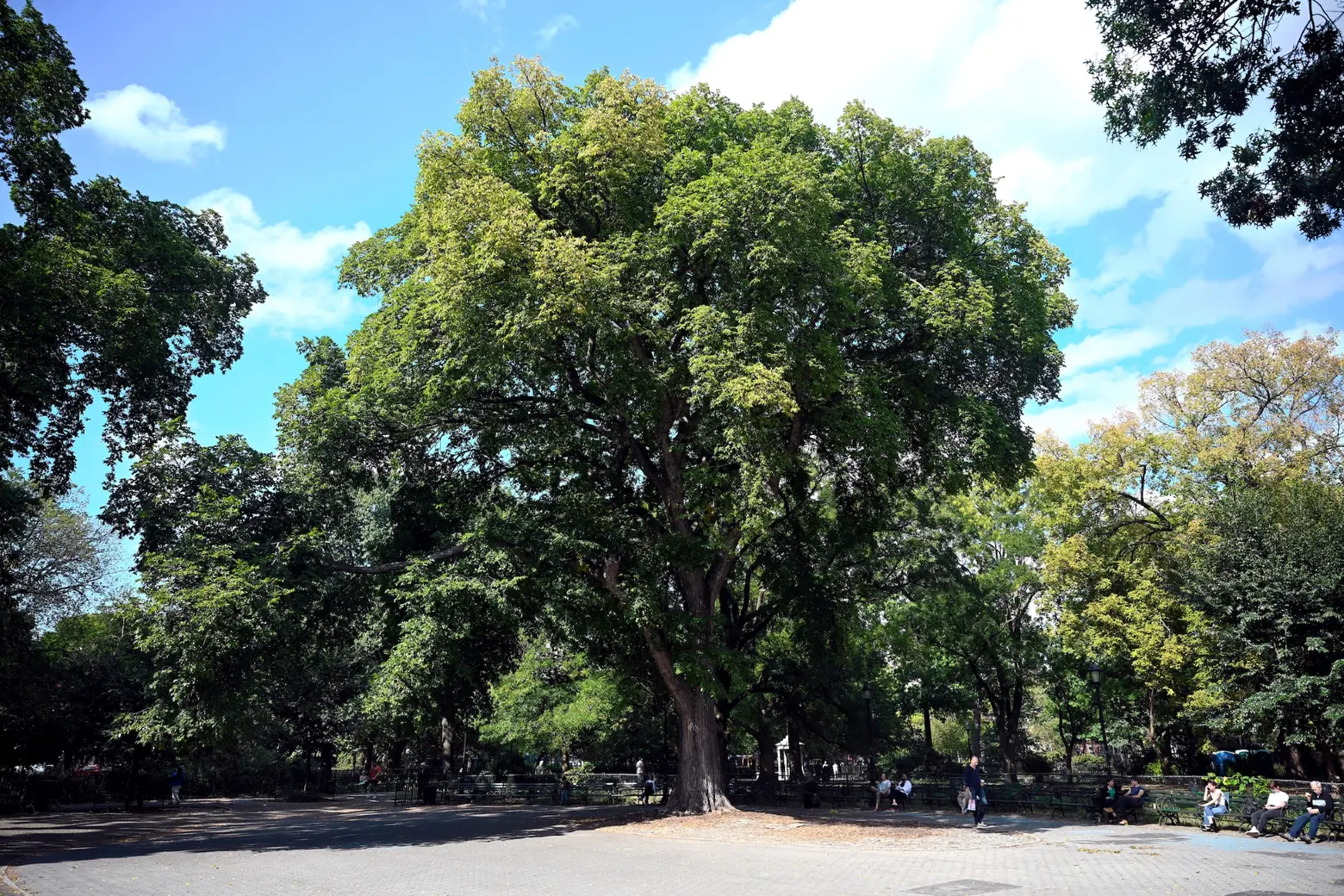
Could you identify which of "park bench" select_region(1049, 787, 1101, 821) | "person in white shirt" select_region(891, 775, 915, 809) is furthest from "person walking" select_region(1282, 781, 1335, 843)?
"person in white shirt" select_region(891, 775, 915, 809)

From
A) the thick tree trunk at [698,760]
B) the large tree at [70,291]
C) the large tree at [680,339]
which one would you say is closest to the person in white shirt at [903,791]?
the thick tree trunk at [698,760]

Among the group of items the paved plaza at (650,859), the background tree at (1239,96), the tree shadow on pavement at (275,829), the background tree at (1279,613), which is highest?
the background tree at (1239,96)

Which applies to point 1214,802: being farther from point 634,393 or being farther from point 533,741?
point 533,741

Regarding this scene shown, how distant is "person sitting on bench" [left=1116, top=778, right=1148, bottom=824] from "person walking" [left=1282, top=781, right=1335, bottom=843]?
13.6ft

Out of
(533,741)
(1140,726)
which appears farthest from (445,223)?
(1140,726)

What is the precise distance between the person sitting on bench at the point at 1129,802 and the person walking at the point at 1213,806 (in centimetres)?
251

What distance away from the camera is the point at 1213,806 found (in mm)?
17531

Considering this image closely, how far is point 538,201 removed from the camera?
65.2 ft

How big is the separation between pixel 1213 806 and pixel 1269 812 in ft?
5.39

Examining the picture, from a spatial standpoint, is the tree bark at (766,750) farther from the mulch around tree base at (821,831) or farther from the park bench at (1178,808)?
the park bench at (1178,808)

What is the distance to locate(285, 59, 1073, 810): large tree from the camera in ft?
56.0

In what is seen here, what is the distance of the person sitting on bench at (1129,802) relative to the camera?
66.3 ft

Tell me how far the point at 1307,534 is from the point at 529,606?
19.9 m

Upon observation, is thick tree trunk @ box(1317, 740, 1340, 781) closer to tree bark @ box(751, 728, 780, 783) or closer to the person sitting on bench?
the person sitting on bench
